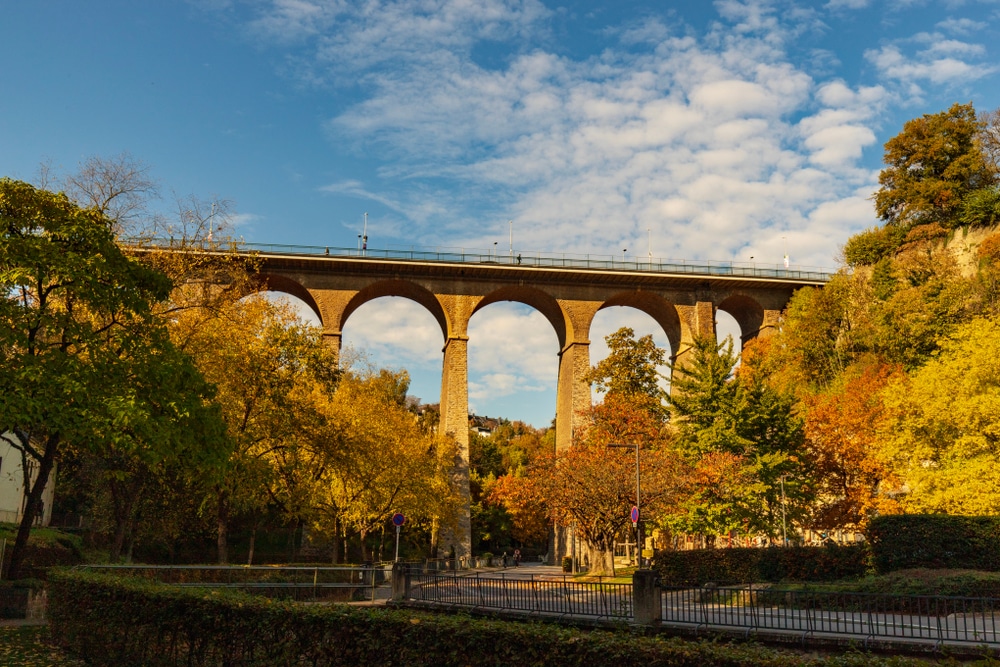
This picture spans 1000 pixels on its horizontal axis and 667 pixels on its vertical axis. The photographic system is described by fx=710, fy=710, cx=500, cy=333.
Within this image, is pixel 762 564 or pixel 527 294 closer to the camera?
pixel 762 564

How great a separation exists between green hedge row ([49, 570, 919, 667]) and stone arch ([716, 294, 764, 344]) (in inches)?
1898

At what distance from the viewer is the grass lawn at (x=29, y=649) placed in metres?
12.1

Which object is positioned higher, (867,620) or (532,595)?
(867,620)

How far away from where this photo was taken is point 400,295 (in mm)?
52250

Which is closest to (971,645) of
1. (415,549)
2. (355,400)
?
(355,400)

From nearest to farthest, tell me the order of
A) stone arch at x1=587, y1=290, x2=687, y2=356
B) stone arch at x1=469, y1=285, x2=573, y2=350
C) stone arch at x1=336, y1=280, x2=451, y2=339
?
stone arch at x1=336, y1=280, x2=451, y2=339, stone arch at x1=469, y1=285, x2=573, y2=350, stone arch at x1=587, y1=290, x2=687, y2=356

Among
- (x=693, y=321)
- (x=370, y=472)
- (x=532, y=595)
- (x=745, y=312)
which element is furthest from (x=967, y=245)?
(x=532, y=595)

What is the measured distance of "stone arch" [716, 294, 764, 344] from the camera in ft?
179

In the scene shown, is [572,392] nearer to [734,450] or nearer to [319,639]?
[734,450]

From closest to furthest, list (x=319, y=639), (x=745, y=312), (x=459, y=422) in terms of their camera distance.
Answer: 1. (x=319, y=639)
2. (x=459, y=422)
3. (x=745, y=312)

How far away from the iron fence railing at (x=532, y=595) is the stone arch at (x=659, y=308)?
32826 mm

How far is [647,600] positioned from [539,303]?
38172mm

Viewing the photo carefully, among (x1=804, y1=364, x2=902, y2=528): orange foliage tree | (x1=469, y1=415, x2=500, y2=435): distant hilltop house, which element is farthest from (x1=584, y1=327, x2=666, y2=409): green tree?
(x1=469, y1=415, x2=500, y2=435): distant hilltop house

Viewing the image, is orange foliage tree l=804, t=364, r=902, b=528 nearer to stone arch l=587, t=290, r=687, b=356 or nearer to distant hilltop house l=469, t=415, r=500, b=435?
stone arch l=587, t=290, r=687, b=356
